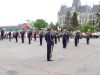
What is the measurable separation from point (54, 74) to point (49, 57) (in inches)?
232

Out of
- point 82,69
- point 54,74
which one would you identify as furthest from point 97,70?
point 54,74

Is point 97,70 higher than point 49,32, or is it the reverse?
point 49,32

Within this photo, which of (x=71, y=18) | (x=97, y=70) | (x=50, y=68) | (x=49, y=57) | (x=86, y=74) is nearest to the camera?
(x=86, y=74)

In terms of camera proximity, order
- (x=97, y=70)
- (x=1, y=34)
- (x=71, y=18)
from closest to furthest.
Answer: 1. (x=97, y=70)
2. (x=1, y=34)
3. (x=71, y=18)

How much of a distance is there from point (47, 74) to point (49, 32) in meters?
6.34

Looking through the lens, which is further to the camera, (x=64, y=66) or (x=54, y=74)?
(x=64, y=66)

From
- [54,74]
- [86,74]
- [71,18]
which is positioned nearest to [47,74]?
[54,74]

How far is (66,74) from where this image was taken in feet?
48.7

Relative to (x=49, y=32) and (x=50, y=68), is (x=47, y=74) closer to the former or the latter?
(x=50, y=68)

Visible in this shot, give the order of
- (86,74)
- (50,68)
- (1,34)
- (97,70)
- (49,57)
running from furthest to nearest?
(1,34), (49,57), (50,68), (97,70), (86,74)

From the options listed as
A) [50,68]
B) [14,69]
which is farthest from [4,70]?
[50,68]

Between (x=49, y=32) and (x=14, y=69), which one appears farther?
(x=49, y=32)

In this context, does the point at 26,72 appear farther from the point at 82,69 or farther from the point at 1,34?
the point at 1,34

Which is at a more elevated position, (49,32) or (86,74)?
(49,32)
